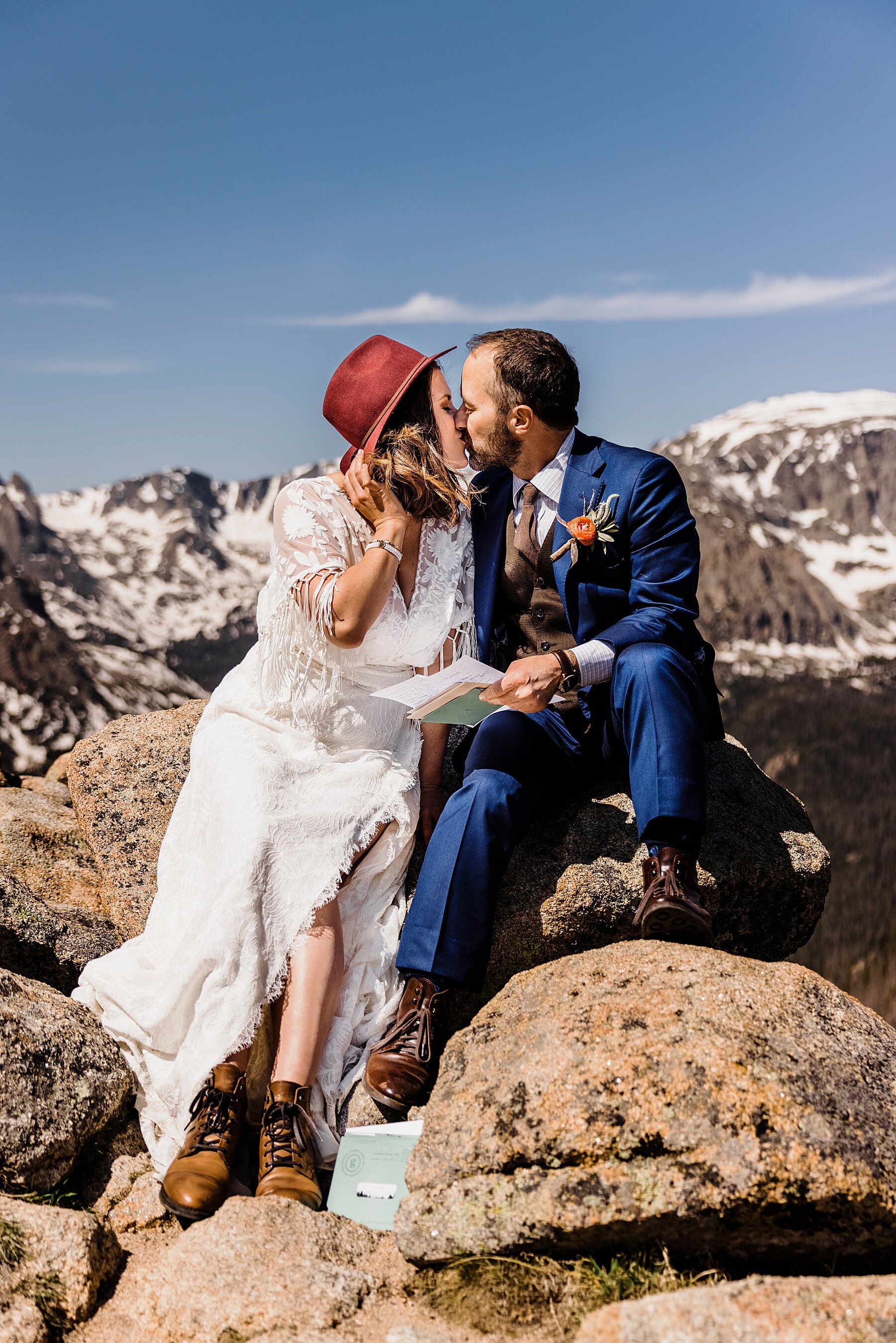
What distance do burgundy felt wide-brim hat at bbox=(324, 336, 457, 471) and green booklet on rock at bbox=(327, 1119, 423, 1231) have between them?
3279mm

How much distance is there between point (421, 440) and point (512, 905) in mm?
2527

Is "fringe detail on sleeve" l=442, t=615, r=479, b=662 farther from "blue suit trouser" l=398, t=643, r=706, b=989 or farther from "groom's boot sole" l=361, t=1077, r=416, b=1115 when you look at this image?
"groom's boot sole" l=361, t=1077, r=416, b=1115

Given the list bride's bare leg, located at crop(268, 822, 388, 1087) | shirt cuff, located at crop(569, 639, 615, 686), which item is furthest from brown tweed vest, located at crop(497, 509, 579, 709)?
bride's bare leg, located at crop(268, 822, 388, 1087)

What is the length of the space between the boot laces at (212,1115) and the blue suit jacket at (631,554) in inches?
102

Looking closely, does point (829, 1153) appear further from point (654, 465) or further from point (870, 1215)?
point (654, 465)

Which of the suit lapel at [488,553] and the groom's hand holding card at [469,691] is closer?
the groom's hand holding card at [469,691]

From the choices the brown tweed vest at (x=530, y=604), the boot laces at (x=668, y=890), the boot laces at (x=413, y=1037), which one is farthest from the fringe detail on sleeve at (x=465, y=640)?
the boot laces at (x=413, y=1037)

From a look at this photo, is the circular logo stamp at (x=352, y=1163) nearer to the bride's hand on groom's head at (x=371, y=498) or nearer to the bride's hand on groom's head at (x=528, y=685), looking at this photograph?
the bride's hand on groom's head at (x=528, y=685)

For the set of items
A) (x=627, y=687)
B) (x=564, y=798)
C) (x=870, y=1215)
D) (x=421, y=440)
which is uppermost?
(x=421, y=440)

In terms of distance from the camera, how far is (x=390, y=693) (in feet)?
15.4

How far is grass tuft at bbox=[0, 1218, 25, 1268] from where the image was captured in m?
3.83

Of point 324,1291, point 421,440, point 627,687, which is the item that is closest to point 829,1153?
point 324,1291

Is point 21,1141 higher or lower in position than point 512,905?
lower

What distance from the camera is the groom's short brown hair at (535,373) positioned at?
557 centimetres
